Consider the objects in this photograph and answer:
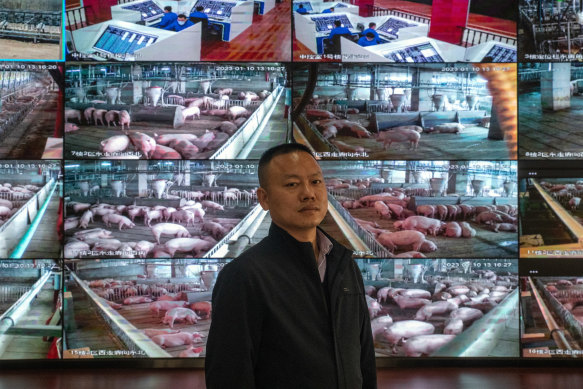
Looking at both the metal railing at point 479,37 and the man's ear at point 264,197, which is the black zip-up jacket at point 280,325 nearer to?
the man's ear at point 264,197

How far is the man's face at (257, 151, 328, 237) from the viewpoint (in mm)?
1354

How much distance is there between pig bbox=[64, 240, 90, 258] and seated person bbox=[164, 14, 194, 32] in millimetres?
1474

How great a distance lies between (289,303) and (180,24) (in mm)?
2862

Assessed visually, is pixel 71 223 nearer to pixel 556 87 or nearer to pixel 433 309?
pixel 433 309

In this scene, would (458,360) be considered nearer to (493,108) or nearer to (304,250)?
(493,108)

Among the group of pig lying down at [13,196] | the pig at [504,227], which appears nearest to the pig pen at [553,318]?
the pig at [504,227]

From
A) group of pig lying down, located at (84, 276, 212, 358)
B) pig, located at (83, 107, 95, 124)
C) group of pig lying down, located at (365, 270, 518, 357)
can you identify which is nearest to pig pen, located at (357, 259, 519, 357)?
group of pig lying down, located at (365, 270, 518, 357)

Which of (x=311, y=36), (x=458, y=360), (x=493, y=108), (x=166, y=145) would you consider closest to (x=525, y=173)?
(x=493, y=108)

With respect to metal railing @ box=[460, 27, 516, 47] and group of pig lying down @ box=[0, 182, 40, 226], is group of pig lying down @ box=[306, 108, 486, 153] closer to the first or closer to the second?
metal railing @ box=[460, 27, 516, 47]

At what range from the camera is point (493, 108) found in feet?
12.2

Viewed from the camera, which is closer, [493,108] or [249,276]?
[249,276]

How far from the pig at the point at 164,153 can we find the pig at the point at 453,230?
1758 millimetres

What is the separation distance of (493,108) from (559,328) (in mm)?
1436

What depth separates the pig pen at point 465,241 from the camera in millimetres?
3678
